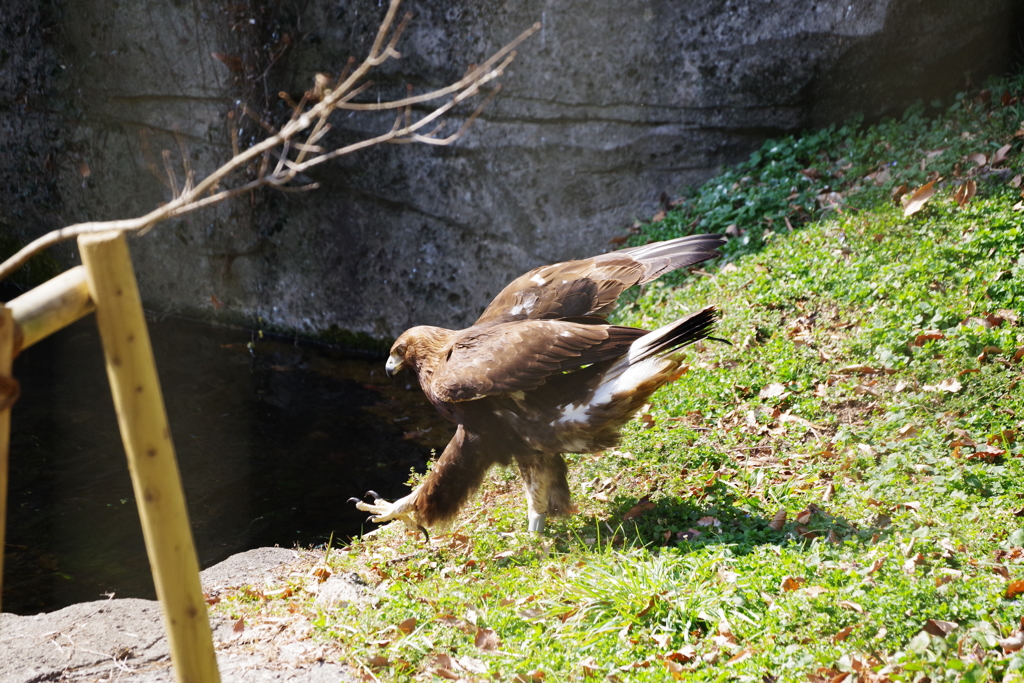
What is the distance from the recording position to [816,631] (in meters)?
2.97

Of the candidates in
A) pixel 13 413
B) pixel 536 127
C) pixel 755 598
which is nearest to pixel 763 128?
pixel 536 127

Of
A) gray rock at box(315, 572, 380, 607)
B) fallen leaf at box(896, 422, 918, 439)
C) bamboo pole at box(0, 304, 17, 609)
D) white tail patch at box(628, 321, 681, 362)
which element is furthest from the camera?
fallen leaf at box(896, 422, 918, 439)

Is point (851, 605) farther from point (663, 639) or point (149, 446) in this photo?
point (149, 446)

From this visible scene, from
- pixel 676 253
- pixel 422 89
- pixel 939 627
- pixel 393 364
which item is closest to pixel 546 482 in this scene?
pixel 393 364

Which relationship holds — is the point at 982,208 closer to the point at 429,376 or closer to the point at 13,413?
the point at 429,376

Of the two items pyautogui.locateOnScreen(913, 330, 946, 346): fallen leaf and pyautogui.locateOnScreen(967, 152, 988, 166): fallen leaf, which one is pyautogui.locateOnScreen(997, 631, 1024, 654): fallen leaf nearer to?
pyautogui.locateOnScreen(913, 330, 946, 346): fallen leaf

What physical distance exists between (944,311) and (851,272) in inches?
33.1

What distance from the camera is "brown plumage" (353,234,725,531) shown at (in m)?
3.84

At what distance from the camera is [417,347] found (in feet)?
15.0

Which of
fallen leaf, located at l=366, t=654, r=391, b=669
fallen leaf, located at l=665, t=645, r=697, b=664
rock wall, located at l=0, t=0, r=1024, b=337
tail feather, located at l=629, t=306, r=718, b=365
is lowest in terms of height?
fallen leaf, located at l=665, t=645, r=697, b=664

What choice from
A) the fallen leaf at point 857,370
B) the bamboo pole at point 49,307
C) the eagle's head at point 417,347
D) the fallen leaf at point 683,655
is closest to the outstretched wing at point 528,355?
the eagle's head at point 417,347

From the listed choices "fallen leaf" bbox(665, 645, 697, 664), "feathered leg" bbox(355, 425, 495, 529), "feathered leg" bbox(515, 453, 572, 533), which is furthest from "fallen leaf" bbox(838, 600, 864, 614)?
"feathered leg" bbox(355, 425, 495, 529)

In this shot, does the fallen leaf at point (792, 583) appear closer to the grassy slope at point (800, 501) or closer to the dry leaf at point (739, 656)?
the grassy slope at point (800, 501)

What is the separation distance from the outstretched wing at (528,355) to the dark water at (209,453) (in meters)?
2.11
